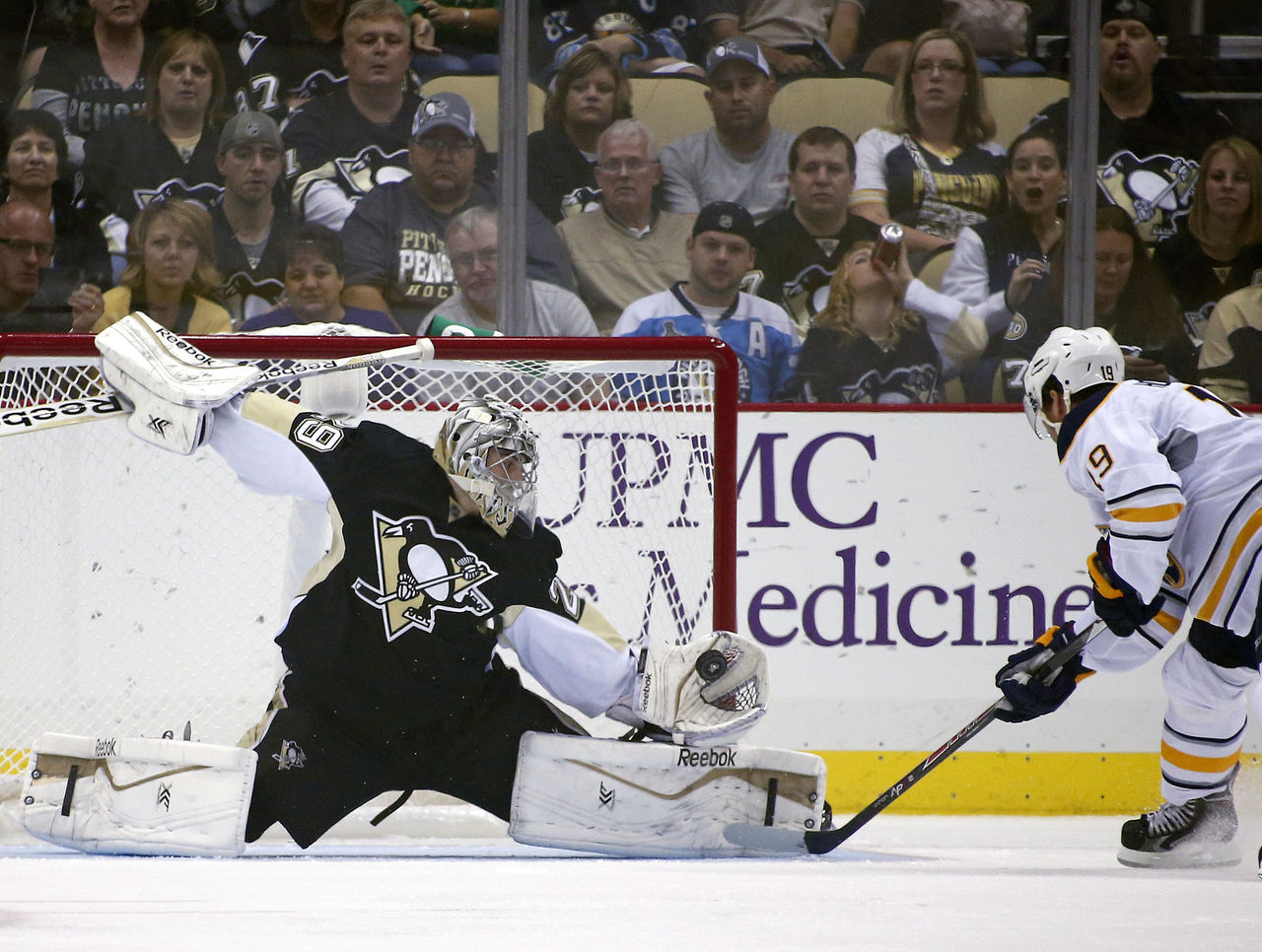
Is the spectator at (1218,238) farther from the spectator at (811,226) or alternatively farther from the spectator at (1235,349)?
the spectator at (811,226)

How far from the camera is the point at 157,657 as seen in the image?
313 centimetres

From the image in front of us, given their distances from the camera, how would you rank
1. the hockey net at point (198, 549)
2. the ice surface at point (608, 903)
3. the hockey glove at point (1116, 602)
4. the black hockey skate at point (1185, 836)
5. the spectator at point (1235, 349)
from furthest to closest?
the spectator at point (1235, 349) < the hockey net at point (198, 549) < the black hockey skate at point (1185, 836) < the hockey glove at point (1116, 602) < the ice surface at point (608, 903)

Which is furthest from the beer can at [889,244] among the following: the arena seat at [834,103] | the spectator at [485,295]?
the spectator at [485,295]

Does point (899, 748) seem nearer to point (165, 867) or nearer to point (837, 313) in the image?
point (837, 313)

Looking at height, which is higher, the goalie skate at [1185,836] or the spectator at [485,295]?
the spectator at [485,295]

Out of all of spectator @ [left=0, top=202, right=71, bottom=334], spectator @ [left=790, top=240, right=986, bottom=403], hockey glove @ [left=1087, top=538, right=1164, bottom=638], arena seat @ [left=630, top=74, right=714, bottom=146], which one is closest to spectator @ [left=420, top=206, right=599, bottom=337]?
arena seat @ [left=630, top=74, right=714, bottom=146]

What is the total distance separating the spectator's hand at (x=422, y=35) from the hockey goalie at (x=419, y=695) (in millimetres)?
1599

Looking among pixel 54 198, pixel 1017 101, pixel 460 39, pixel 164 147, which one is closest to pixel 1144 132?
pixel 1017 101

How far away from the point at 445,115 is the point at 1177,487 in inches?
87.2

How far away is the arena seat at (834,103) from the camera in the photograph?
3.87 metres

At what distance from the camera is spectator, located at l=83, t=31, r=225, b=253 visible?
383 centimetres

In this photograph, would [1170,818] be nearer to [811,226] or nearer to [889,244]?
[889,244]

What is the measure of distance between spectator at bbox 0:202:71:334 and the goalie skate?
2.87m

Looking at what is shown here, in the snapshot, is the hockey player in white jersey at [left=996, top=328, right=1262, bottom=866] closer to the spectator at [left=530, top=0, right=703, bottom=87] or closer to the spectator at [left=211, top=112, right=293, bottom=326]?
the spectator at [left=530, top=0, right=703, bottom=87]
